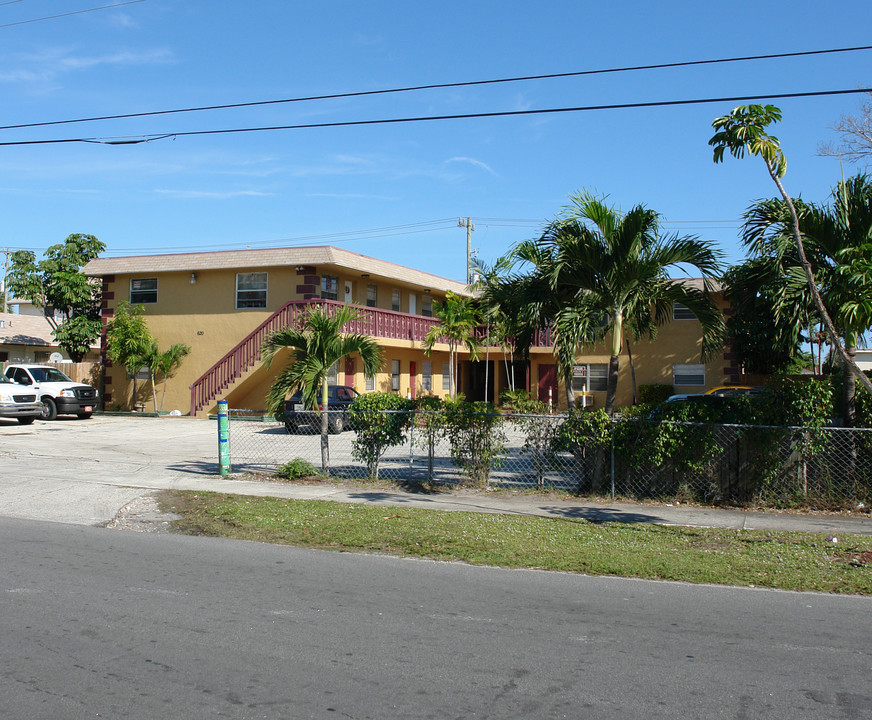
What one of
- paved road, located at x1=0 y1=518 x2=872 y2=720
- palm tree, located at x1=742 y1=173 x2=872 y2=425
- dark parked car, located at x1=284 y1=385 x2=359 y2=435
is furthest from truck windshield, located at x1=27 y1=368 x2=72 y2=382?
palm tree, located at x1=742 y1=173 x2=872 y2=425

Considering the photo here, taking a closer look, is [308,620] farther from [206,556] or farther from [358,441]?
[358,441]

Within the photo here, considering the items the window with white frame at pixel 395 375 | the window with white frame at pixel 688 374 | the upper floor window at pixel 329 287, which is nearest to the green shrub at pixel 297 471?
the upper floor window at pixel 329 287

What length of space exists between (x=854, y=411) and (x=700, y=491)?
Answer: 238 cm

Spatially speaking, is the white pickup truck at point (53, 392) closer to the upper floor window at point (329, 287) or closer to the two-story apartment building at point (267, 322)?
the two-story apartment building at point (267, 322)

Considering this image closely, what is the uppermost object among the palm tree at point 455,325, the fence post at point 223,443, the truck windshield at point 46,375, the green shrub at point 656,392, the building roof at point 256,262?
the building roof at point 256,262

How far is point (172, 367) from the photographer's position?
101ft

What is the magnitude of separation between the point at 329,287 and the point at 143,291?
8.02 metres

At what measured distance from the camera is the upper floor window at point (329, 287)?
29.2m

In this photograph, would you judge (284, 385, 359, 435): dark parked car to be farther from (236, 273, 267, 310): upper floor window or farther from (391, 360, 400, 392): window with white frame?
(391, 360, 400, 392): window with white frame

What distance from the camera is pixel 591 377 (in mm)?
32312

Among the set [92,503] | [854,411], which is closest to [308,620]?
[92,503]

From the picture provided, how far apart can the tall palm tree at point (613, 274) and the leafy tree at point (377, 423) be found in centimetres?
276

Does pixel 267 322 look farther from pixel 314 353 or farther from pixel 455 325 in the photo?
pixel 314 353

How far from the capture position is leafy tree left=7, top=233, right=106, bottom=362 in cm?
3291
